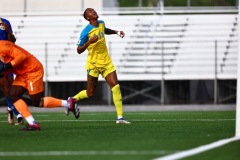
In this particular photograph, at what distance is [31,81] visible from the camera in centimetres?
1288

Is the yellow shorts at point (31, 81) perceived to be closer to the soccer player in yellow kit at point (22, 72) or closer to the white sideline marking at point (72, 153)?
the soccer player in yellow kit at point (22, 72)

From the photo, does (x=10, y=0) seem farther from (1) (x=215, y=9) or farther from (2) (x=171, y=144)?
(2) (x=171, y=144)

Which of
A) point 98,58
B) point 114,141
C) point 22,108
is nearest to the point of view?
point 114,141

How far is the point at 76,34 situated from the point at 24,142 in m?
18.9

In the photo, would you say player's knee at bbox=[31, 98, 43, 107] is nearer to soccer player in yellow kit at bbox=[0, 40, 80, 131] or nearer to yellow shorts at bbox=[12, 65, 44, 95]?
soccer player in yellow kit at bbox=[0, 40, 80, 131]

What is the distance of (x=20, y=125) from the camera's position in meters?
15.0

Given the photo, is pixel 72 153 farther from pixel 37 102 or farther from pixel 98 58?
pixel 98 58

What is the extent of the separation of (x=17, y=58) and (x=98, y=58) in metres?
3.14

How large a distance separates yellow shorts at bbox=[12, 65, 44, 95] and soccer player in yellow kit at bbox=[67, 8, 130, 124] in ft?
6.78

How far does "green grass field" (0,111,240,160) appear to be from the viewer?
8922 millimetres

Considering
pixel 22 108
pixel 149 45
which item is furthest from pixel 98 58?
pixel 149 45

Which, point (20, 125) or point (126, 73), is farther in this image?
point (126, 73)

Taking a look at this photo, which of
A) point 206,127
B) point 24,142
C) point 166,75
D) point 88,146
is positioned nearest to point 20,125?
point 206,127

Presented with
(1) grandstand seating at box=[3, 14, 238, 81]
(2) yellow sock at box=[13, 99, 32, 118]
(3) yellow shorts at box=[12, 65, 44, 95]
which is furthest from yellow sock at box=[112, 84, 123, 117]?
(1) grandstand seating at box=[3, 14, 238, 81]
